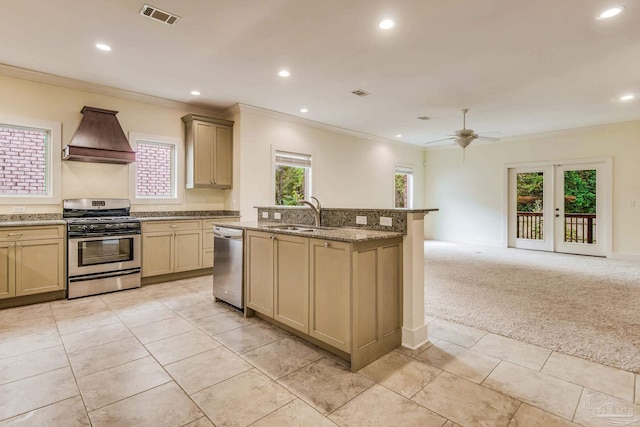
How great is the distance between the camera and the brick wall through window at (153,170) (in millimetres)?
5012

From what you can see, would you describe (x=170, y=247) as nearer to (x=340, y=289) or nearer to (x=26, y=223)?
(x=26, y=223)

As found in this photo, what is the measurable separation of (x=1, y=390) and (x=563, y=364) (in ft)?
12.3

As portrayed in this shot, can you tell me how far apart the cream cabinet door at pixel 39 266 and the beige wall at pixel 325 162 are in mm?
2516

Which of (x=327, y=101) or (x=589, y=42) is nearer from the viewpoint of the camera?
(x=589, y=42)

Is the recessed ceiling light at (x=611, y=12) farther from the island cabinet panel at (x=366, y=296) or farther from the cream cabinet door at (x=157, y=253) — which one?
the cream cabinet door at (x=157, y=253)

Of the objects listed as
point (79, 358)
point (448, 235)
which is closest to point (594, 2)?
point (79, 358)

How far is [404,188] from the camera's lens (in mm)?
9492

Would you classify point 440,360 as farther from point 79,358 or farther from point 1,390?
point 1,390

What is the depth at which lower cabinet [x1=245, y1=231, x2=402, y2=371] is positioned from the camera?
2266mm

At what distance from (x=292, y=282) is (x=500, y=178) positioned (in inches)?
291

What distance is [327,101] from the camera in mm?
5305

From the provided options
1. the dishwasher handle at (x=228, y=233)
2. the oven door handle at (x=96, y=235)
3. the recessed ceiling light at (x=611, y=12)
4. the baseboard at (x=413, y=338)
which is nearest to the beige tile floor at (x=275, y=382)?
the baseboard at (x=413, y=338)

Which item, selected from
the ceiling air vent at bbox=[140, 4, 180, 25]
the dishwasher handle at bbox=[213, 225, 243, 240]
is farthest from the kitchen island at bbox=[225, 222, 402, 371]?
the ceiling air vent at bbox=[140, 4, 180, 25]

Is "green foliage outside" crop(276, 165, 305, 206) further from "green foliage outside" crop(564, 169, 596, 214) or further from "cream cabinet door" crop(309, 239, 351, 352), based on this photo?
"green foliage outside" crop(564, 169, 596, 214)
